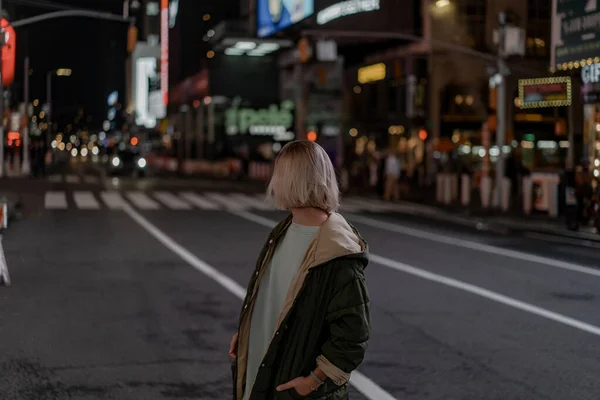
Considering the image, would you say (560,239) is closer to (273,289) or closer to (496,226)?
(496,226)

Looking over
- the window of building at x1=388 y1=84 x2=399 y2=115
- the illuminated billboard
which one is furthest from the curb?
the window of building at x1=388 y1=84 x2=399 y2=115

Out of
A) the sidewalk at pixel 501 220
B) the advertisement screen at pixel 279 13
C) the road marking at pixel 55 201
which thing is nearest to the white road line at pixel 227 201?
the road marking at pixel 55 201

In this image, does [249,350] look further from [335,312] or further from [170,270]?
[170,270]

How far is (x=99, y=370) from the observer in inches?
302

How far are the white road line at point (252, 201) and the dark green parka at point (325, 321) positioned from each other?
24513 mm

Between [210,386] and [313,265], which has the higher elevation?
[313,265]

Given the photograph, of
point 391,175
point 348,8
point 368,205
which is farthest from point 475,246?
point 348,8

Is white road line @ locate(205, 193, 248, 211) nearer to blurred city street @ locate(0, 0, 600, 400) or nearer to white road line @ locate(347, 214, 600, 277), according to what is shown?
blurred city street @ locate(0, 0, 600, 400)

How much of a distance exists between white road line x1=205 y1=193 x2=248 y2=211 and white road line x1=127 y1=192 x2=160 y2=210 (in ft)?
7.30

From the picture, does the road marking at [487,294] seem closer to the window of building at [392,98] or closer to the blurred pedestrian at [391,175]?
the blurred pedestrian at [391,175]

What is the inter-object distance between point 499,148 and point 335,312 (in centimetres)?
2782

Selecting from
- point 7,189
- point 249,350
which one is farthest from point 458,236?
point 7,189

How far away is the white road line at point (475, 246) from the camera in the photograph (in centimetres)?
1551

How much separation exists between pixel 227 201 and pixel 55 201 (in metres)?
5.64
